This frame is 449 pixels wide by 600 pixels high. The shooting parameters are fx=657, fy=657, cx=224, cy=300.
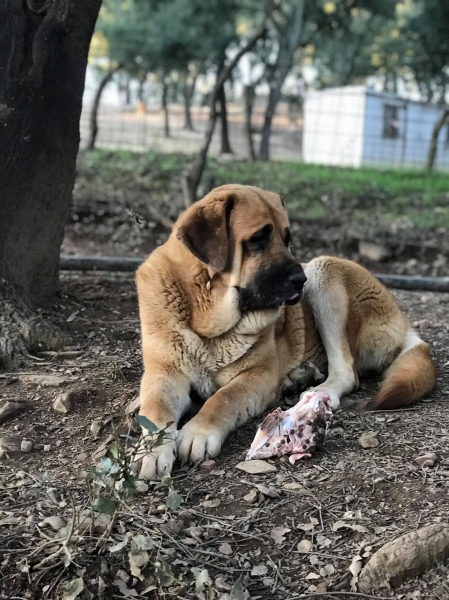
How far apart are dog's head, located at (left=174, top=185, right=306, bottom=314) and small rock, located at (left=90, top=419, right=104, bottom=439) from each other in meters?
0.93

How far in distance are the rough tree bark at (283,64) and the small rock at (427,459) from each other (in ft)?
52.9

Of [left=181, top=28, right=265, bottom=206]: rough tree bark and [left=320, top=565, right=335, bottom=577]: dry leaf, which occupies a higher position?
[left=181, top=28, right=265, bottom=206]: rough tree bark

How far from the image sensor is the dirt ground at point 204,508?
2.24m

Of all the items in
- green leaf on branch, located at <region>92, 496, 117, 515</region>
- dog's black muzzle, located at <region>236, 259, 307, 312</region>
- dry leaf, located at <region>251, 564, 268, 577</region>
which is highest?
dog's black muzzle, located at <region>236, 259, 307, 312</region>

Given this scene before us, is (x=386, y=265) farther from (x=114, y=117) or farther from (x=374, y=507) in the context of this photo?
(x=114, y=117)

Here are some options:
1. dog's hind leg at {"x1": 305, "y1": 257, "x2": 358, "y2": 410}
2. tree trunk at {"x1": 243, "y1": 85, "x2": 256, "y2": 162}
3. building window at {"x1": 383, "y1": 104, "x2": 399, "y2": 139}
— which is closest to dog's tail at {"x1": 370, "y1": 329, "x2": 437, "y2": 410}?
dog's hind leg at {"x1": 305, "y1": 257, "x2": 358, "y2": 410}

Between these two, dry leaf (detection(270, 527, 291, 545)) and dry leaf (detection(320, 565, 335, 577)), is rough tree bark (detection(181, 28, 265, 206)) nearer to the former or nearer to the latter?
dry leaf (detection(270, 527, 291, 545))

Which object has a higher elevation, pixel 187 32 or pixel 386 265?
pixel 187 32

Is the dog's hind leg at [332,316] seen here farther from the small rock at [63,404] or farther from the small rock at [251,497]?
the small rock at [63,404]

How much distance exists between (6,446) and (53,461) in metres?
0.23

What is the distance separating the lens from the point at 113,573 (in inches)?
89.6

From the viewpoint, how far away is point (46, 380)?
366 cm

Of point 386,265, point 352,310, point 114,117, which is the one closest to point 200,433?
point 352,310

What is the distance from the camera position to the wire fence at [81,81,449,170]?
58.5 feet
